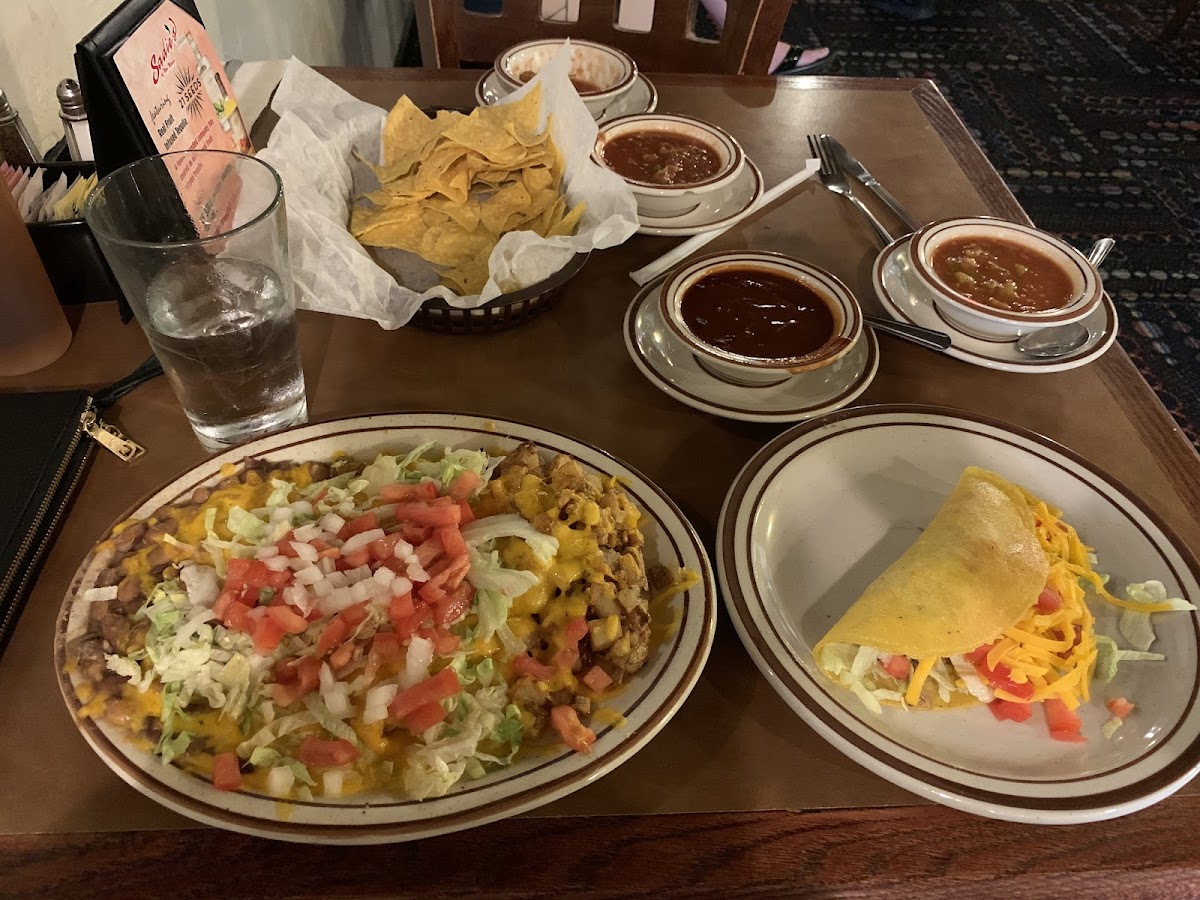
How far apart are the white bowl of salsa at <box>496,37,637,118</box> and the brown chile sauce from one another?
824 mm

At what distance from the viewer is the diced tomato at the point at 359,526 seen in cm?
104

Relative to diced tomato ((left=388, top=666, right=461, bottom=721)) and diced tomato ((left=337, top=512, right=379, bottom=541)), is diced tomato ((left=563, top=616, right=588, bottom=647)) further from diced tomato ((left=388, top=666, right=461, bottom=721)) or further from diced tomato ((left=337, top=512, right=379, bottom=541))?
diced tomato ((left=337, top=512, right=379, bottom=541))

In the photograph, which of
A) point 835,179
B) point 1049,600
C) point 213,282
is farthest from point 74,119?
point 1049,600

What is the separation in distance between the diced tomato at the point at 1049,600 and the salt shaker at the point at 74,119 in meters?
1.75

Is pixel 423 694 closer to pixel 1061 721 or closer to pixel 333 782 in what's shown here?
pixel 333 782

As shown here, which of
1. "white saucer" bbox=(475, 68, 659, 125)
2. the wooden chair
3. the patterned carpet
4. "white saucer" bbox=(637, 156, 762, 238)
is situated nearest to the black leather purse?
"white saucer" bbox=(637, 156, 762, 238)

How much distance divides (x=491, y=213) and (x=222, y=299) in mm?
564

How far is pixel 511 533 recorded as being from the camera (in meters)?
1.01

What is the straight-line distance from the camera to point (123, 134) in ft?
4.02

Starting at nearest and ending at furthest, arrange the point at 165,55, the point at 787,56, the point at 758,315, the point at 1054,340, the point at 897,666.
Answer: the point at 897,666 < the point at 165,55 < the point at 758,315 < the point at 1054,340 < the point at 787,56

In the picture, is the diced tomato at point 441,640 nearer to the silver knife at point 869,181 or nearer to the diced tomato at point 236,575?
the diced tomato at point 236,575

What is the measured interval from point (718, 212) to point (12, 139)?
4.43 feet

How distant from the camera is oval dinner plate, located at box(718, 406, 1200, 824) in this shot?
0.89 metres

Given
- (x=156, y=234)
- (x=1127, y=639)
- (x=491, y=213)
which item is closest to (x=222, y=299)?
(x=156, y=234)
